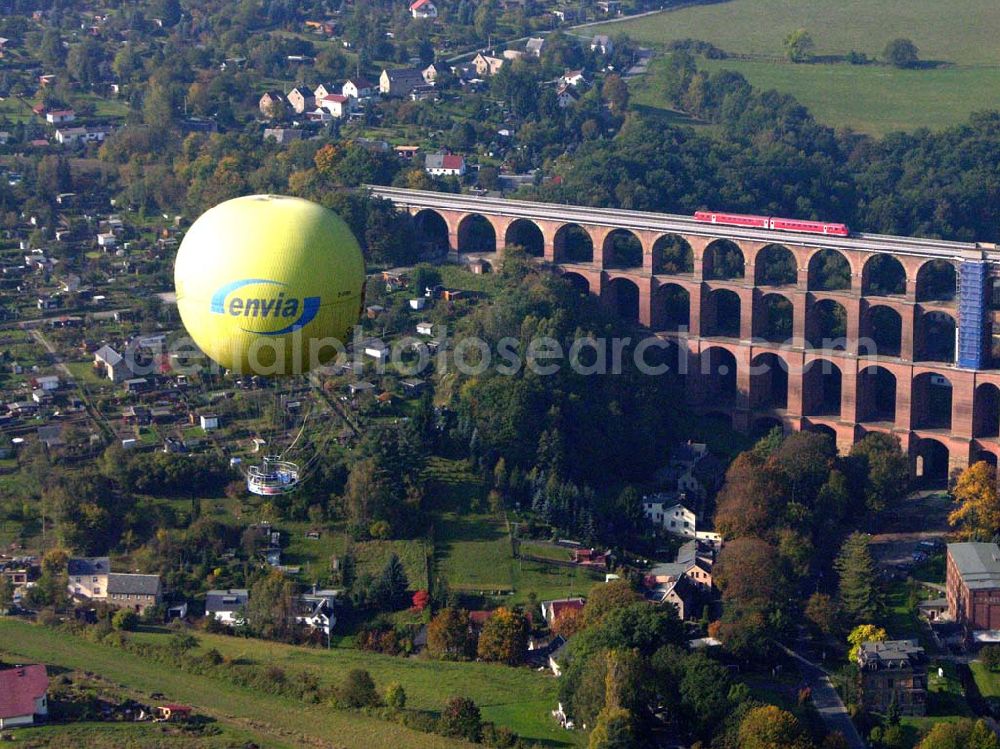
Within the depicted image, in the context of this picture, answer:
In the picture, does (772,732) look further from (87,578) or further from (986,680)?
(87,578)

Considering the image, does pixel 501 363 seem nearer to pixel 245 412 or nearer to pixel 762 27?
pixel 245 412

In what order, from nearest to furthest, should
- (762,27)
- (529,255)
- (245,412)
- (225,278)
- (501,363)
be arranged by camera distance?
(225,278) → (245,412) → (501,363) → (529,255) → (762,27)

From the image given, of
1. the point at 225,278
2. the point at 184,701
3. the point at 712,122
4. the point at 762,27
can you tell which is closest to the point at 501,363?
the point at 184,701

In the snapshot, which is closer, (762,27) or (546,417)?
(546,417)

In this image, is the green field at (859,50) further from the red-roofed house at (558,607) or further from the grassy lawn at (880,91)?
the red-roofed house at (558,607)

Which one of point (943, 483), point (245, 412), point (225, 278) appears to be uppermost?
point (225, 278)

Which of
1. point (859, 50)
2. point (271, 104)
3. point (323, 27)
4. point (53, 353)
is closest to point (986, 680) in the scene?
point (53, 353)

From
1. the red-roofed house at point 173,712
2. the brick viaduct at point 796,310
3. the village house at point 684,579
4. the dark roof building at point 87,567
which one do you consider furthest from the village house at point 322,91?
the red-roofed house at point 173,712
